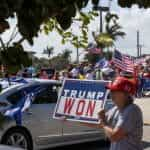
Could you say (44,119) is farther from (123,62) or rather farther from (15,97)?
(123,62)

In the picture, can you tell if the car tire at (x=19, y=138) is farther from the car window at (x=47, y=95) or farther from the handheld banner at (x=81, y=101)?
the handheld banner at (x=81, y=101)

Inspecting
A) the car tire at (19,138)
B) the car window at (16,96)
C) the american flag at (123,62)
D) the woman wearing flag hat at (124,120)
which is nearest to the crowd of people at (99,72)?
the american flag at (123,62)

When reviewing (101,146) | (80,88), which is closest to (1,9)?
(80,88)

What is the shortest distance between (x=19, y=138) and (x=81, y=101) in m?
2.47

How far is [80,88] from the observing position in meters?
8.30

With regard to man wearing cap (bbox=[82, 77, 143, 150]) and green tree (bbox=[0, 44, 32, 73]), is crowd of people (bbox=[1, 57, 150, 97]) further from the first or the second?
green tree (bbox=[0, 44, 32, 73])

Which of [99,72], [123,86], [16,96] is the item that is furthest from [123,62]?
[123,86]

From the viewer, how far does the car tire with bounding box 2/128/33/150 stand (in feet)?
31.9

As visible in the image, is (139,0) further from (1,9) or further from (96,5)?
(1,9)

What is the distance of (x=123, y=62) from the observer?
22.9m

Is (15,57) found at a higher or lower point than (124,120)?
higher

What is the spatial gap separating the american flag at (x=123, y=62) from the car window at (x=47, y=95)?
37.2 feet

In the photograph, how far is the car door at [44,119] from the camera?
400 inches

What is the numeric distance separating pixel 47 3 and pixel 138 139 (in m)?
2.34
